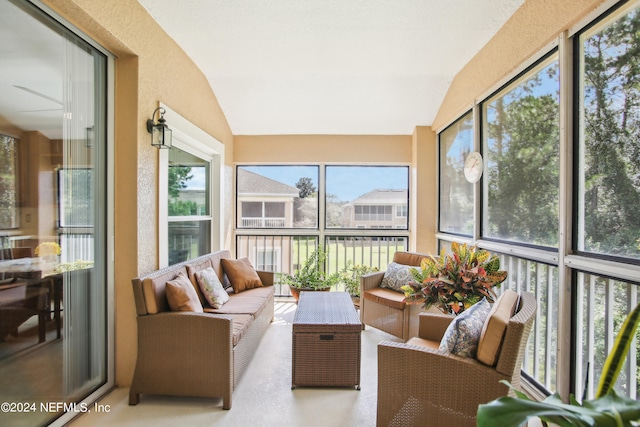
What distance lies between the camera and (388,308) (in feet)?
10.5

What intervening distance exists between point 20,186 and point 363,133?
395 centimetres

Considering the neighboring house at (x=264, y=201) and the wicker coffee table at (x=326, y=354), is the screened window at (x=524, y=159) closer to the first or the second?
the wicker coffee table at (x=326, y=354)

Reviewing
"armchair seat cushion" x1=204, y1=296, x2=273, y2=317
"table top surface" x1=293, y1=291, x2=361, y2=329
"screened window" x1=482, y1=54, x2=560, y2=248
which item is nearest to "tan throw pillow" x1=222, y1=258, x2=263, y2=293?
"armchair seat cushion" x1=204, y1=296, x2=273, y2=317

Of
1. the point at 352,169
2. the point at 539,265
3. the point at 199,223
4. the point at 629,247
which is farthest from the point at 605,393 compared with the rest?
the point at 352,169

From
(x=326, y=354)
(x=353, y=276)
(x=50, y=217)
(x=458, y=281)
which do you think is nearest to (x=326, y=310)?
(x=326, y=354)

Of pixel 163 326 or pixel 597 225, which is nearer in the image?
pixel 597 225

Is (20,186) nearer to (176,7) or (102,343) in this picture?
(102,343)

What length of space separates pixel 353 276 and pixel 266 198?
178 cm

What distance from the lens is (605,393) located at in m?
0.94

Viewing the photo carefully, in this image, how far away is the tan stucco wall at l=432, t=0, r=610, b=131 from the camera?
1.89m

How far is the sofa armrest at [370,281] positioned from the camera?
3.55 metres

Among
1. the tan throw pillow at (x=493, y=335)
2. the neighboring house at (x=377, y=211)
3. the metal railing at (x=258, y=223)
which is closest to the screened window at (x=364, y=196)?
the neighboring house at (x=377, y=211)

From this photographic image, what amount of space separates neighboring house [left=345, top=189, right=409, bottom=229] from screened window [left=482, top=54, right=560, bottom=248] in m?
1.87

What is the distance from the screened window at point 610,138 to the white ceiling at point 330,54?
3.04 ft
